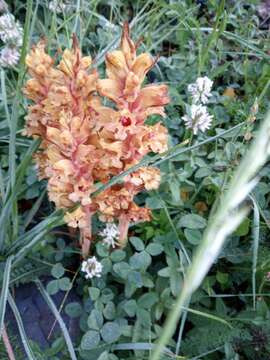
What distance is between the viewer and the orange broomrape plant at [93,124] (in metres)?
0.88

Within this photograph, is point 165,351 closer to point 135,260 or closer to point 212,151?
point 135,260

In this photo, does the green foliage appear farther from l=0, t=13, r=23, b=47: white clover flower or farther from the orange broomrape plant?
l=0, t=13, r=23, b=47: white clover flower

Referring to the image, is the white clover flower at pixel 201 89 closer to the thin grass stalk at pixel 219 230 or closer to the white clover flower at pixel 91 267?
the white clover flower at pixel 91 267

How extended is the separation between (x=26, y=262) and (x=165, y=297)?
13.6 inches

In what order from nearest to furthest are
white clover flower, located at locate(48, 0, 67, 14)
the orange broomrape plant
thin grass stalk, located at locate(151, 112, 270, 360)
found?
thin grass stalk, located at locate(151, 112, 270, 360) → the orange broomrape plant → white clover flower, located at locate(48, 0, 67, 14)

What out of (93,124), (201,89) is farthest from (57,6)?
(93,124)

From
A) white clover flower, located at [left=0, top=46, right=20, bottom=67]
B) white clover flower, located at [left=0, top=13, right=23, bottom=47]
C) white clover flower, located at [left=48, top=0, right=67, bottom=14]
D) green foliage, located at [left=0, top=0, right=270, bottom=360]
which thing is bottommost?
green foliage, located at [left=0, top=0, right=270, bottom=360]

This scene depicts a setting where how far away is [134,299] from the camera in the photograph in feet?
3.77

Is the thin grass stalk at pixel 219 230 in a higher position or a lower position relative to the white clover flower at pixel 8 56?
higher

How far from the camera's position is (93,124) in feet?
3.14

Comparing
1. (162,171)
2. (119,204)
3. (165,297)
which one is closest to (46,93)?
(119,204)

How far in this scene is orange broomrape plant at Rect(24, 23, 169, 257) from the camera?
88 cm

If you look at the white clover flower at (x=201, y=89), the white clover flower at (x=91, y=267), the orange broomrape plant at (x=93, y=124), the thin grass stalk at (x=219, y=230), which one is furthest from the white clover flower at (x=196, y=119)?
the thin grass stalk at (x=219, y=230)

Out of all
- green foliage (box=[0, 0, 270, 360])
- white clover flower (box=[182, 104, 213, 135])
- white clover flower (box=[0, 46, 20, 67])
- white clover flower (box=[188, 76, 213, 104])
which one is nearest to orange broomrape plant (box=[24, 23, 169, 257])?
green foliage (box=[0, 0, 270, 360])
